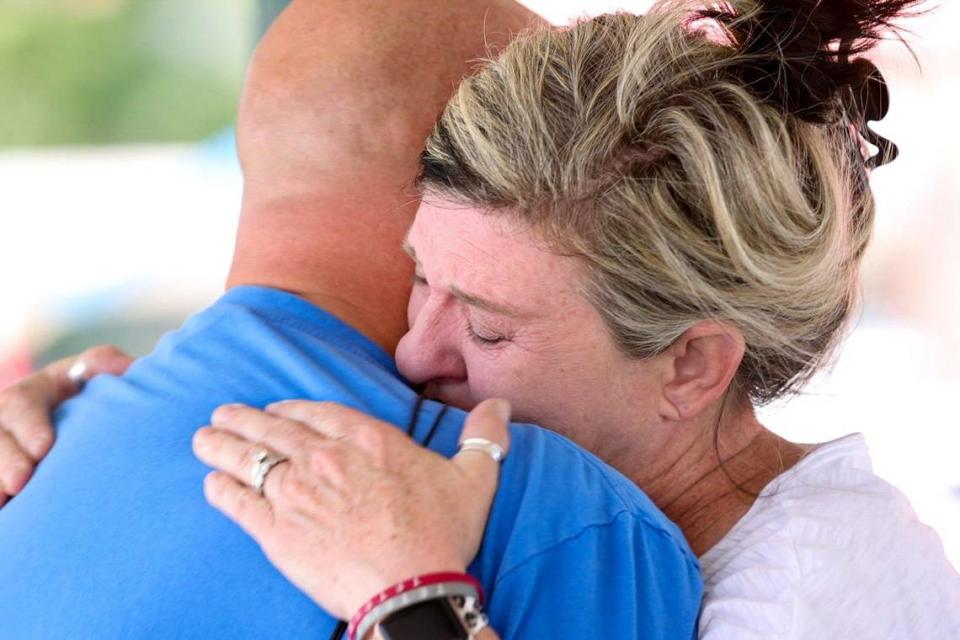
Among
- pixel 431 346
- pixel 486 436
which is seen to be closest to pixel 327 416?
pixel 486 436

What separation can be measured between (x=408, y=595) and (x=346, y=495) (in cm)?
13

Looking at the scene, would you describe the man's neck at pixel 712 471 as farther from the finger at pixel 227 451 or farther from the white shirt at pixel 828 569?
the finger at pixel 227 451

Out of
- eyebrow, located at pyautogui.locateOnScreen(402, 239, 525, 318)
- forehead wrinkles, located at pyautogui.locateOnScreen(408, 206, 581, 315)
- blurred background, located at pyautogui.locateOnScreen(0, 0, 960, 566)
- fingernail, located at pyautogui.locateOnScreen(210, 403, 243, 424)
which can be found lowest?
blurred background, located at pyautogui.locateOnScreen(0, 0, 960, 566)

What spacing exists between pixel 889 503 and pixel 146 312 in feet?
10.7

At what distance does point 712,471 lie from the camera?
A: 5.13 feet

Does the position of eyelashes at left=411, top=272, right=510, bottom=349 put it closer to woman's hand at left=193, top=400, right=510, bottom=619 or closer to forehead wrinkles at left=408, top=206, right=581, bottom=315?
forehead wrinkles at left=408, top=206, right=581, bottom=315

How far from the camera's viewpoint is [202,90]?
13.9ft

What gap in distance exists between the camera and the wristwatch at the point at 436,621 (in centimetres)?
104

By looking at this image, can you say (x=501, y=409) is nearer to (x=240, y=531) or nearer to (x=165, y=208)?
(x=240, y=531)

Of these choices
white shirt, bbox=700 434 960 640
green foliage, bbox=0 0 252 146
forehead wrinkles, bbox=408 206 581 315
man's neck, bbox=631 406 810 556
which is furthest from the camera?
green foliage, bbox=0 0 252 146

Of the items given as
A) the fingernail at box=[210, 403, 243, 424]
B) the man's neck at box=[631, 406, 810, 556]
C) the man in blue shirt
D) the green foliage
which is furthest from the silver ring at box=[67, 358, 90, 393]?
the green foliage

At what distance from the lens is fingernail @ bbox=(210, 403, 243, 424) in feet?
3.94

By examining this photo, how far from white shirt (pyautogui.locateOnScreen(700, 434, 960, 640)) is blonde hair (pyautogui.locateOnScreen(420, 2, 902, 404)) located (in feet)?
0.78

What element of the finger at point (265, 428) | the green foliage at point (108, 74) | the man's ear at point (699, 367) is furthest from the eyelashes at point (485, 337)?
the green foliage at point (108, 74)
